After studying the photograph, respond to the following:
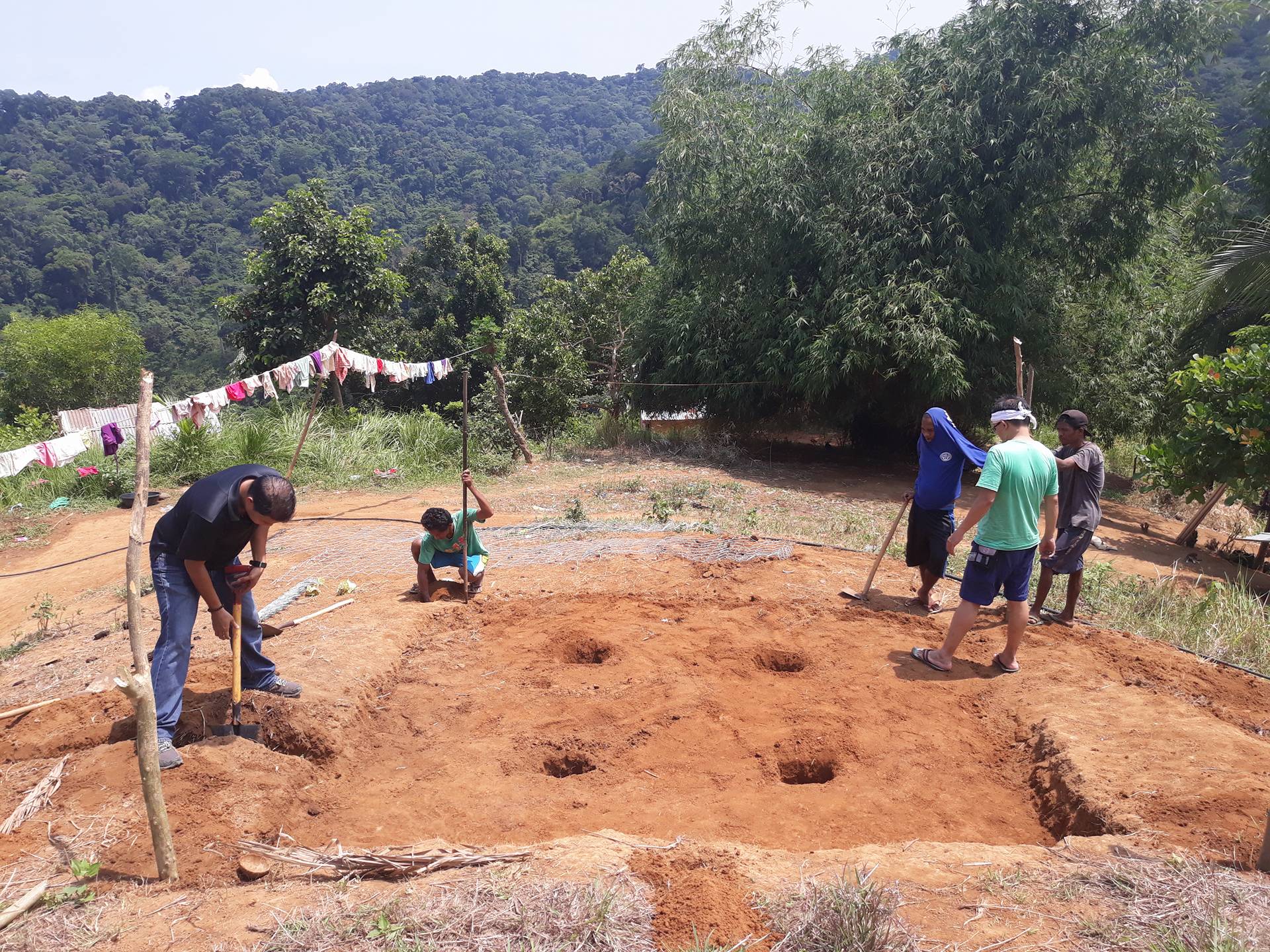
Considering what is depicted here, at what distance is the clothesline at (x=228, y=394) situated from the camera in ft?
31.5

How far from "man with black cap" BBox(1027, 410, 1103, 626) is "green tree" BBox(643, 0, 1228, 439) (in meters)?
6.39

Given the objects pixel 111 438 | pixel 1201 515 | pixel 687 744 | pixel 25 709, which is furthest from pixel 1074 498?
pixel 111 438

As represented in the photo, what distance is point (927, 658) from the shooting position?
481cm

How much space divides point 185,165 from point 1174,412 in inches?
3131

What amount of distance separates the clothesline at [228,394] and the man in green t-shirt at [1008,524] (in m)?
6.30

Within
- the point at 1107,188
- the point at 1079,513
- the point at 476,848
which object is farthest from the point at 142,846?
the point at 1107,188

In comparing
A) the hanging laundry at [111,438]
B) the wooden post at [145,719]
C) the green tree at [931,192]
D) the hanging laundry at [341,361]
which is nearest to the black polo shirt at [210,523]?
the wooden post at [145,719]

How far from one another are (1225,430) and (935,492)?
4808mm

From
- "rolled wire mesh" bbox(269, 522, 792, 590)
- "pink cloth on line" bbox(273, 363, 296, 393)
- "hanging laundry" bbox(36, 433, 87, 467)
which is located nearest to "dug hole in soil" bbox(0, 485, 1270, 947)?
"rolled wire mesh" bbox(269, 522, 792, 590)

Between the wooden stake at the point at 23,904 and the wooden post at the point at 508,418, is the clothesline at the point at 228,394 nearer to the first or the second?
the wooden post at the point at 508,418

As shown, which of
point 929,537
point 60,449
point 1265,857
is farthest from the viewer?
point 60,449

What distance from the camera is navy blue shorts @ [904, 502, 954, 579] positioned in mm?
5434

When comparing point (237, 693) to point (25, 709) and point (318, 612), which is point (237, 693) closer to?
point (25, 709)

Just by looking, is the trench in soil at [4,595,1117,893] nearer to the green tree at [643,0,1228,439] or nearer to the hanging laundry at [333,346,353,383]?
the hanging laundry at [333,346,353,383]
